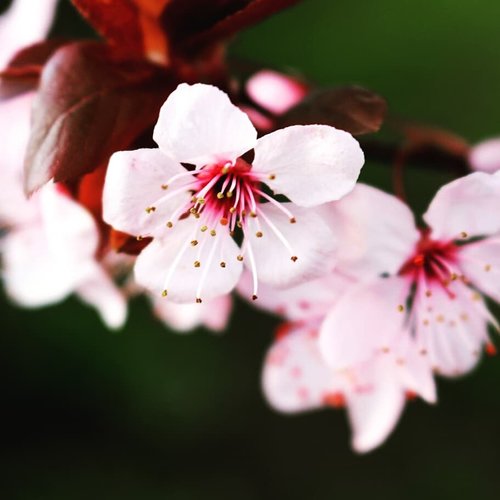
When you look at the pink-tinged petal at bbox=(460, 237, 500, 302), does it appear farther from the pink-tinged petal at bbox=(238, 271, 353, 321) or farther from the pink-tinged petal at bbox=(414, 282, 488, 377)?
the pink-tinged petal at bbox=(238, 271, 353, 321)

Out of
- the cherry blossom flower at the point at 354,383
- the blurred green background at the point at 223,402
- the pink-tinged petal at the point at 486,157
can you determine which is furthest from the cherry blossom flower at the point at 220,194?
the blurred green background at the point at 223,402

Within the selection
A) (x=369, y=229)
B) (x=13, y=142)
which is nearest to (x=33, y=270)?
(x=13, y=142)

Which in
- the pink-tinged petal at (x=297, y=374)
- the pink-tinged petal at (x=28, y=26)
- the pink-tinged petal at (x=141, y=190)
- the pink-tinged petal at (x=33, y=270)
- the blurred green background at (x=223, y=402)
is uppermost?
the pink-tinged petal at (x=28, y=26)

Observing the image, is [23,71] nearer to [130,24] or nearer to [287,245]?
[130,24]

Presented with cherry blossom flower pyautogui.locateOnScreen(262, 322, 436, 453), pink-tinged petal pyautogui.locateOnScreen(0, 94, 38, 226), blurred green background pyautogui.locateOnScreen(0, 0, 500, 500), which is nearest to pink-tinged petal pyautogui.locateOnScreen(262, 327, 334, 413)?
cherry blossom flower pyautogui.locateOnScreen(262, 322, 436, 453)

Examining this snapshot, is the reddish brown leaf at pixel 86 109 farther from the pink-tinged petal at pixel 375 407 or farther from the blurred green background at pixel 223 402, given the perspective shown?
the blurred green background at pixel 223 402

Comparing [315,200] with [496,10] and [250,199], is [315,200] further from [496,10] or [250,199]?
[496,10]

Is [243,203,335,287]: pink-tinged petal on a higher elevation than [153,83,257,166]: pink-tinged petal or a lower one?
lower

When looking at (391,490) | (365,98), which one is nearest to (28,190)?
(365,98)
